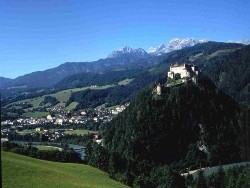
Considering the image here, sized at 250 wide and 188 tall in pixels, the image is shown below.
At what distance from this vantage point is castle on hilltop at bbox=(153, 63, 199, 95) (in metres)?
92.7

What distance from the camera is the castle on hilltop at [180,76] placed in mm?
92688

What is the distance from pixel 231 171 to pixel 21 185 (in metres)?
48.2

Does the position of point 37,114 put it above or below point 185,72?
below

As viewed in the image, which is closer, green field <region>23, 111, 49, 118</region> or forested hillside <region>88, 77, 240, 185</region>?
forested hillside <region>88, 77, 240, 185</region>

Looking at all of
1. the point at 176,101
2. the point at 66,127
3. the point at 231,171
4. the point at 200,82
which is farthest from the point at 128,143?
the point at 66,127

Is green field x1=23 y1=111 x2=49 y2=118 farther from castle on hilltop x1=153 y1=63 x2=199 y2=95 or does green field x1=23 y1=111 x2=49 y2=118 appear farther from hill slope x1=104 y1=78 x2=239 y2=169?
castle on hilltop x1=153 y1=63 x2=199 y2=95

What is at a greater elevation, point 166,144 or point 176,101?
point 176,101

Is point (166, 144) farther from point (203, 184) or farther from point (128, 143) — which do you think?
point (203, 184)

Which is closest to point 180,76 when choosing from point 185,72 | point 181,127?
point 185,72

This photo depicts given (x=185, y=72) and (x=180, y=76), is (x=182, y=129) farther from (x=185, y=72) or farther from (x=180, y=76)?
(x=185, y=72)

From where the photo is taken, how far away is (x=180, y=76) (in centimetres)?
9644

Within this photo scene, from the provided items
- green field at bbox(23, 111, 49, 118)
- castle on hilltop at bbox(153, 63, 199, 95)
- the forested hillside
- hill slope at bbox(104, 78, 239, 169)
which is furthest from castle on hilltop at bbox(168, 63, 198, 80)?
green field at bbox(23, 111, 49, 118)

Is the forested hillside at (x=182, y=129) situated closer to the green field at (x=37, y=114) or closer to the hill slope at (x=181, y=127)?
the hill slope at (x=181, y=127)

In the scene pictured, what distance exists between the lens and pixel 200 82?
93250 millimetres
